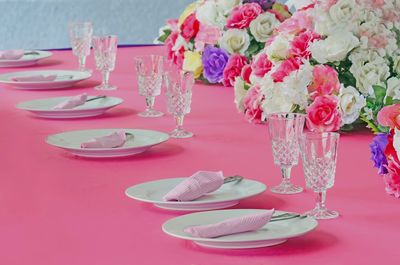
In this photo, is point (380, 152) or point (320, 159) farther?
point (380, 152)

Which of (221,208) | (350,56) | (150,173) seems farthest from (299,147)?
(350,56)

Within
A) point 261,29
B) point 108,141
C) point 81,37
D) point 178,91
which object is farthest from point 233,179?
point 81,37

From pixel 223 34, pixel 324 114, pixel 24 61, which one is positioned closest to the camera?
pixel 324 114

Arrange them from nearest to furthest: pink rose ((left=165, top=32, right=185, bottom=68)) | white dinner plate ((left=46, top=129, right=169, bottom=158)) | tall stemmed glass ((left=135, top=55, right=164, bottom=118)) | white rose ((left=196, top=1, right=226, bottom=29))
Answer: white dinner plate ((left=46, top=129, right=169, bottom=158)) → tall stemmed glass ((left=135, top=55, right=164, bottom=118)) → white rose ((left=196, top=1, right=226, bottom=29)) → pink rose ((left=165, top=32, right=185, bottom=68))

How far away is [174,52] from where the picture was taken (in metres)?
3.25

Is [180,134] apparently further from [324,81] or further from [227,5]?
[227,5]

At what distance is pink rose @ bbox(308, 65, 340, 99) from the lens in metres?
2.26

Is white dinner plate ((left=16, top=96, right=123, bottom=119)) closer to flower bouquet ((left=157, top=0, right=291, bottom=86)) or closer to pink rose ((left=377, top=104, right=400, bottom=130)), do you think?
flower bouquet ((left=157, top=0, right=291, bottom=86))

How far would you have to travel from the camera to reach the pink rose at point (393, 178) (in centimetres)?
170

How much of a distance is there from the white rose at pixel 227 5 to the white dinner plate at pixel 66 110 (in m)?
0.46

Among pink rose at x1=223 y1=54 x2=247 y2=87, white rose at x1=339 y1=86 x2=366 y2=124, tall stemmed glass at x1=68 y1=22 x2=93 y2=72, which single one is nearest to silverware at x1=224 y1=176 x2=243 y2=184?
white rose at x1=339 y1=86 x2=366 y2=124

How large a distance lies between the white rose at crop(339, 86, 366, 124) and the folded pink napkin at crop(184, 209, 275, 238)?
0.81 m

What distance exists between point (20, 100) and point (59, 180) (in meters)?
1.02

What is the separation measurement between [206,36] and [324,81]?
0.82m
